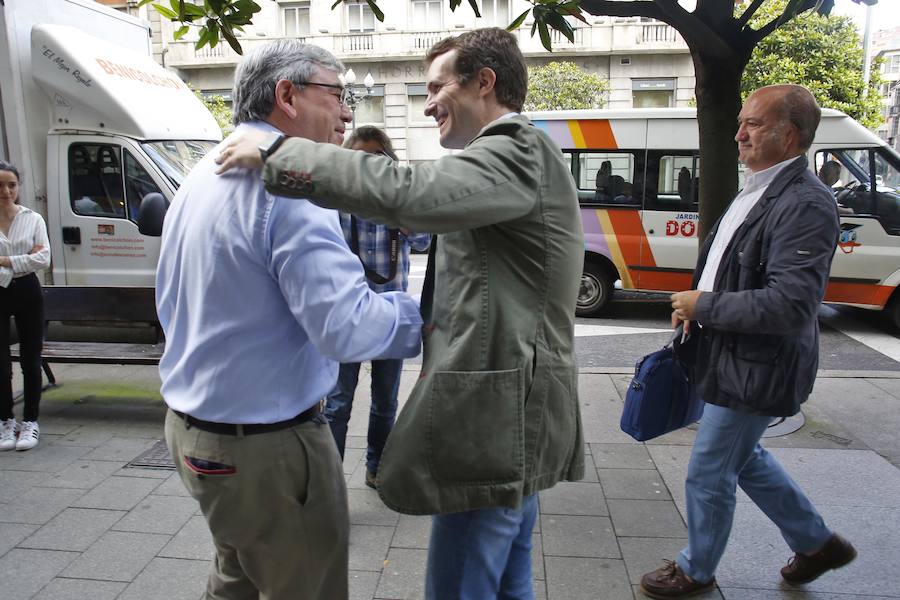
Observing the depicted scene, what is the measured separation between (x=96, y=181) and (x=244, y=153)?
7013mm

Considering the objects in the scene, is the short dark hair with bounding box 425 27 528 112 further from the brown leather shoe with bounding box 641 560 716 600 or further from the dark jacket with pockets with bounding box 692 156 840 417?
the brown leather shoe with bounding box 641 560 716 600

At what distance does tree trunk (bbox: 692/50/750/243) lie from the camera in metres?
4.39

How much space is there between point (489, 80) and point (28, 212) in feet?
13.8

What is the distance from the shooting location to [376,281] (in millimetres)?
3619

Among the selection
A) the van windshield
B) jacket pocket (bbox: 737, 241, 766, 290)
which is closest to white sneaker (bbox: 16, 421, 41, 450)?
the van windshield

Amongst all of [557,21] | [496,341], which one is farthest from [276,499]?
[557,21]

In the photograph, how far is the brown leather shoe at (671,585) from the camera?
2750 millimetres

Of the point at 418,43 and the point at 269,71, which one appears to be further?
the point at 418,43

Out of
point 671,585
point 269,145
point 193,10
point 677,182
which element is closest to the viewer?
point 269,145

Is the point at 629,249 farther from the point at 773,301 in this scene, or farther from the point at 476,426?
the point at 476,426

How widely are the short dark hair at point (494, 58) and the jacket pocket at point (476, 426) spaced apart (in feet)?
2.21

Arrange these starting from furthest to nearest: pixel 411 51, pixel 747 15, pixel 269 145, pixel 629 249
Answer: pixel 411 51 < pixel 629 249 < pixel 747 15 < pixel 269 145

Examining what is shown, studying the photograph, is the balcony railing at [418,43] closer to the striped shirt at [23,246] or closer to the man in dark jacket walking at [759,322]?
the striped shirt at [23,246]

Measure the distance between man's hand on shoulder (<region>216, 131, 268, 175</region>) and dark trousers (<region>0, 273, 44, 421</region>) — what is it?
12.1 ft
